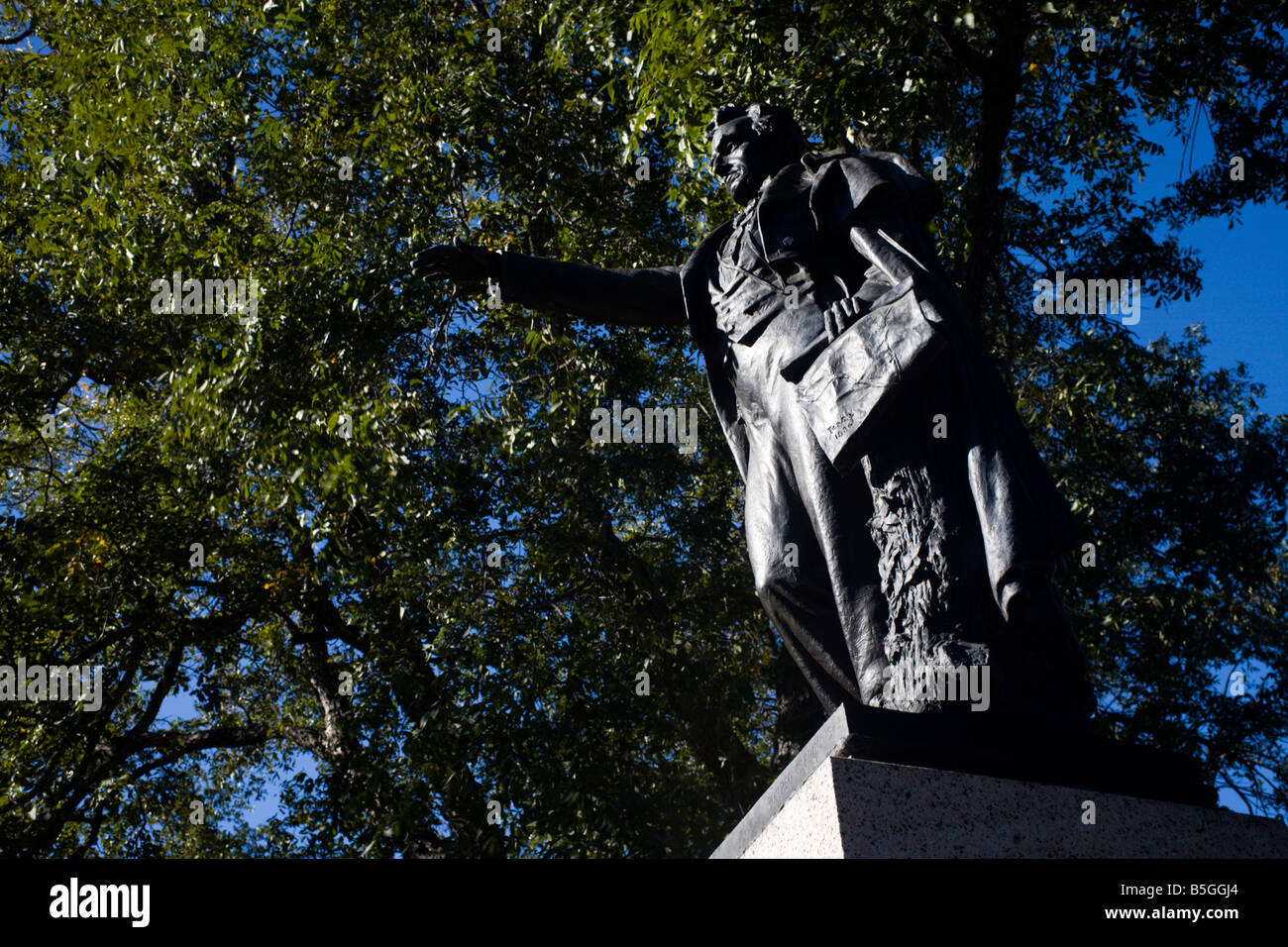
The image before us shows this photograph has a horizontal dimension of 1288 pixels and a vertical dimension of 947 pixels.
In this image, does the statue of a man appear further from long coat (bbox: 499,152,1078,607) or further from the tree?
the tree

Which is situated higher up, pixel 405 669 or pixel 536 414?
pixel 536 414

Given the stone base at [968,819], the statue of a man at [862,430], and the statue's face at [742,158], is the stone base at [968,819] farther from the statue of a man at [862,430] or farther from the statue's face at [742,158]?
the statue's face at [742,158]

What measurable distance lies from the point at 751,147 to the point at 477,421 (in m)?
5.21

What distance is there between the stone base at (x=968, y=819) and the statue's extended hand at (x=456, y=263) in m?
2.13

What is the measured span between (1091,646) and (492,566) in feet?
17.5

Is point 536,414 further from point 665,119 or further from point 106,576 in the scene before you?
point 106,576

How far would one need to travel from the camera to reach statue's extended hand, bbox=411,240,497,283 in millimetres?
4254

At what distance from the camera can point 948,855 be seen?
2736 millimetres

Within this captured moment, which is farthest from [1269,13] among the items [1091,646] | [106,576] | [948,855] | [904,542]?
[106,576]

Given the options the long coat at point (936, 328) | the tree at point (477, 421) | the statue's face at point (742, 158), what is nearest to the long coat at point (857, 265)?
the long coat at point (936, 328)

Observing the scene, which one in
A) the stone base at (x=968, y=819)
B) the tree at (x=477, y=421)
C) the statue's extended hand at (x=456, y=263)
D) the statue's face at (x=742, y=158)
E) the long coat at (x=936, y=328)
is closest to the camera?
the stone base at (x=968, y=819)

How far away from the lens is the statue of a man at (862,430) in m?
3.36

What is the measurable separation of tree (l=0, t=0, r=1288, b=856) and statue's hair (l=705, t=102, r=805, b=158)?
329cm

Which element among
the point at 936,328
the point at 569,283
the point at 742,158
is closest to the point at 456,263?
the point at 569,283
